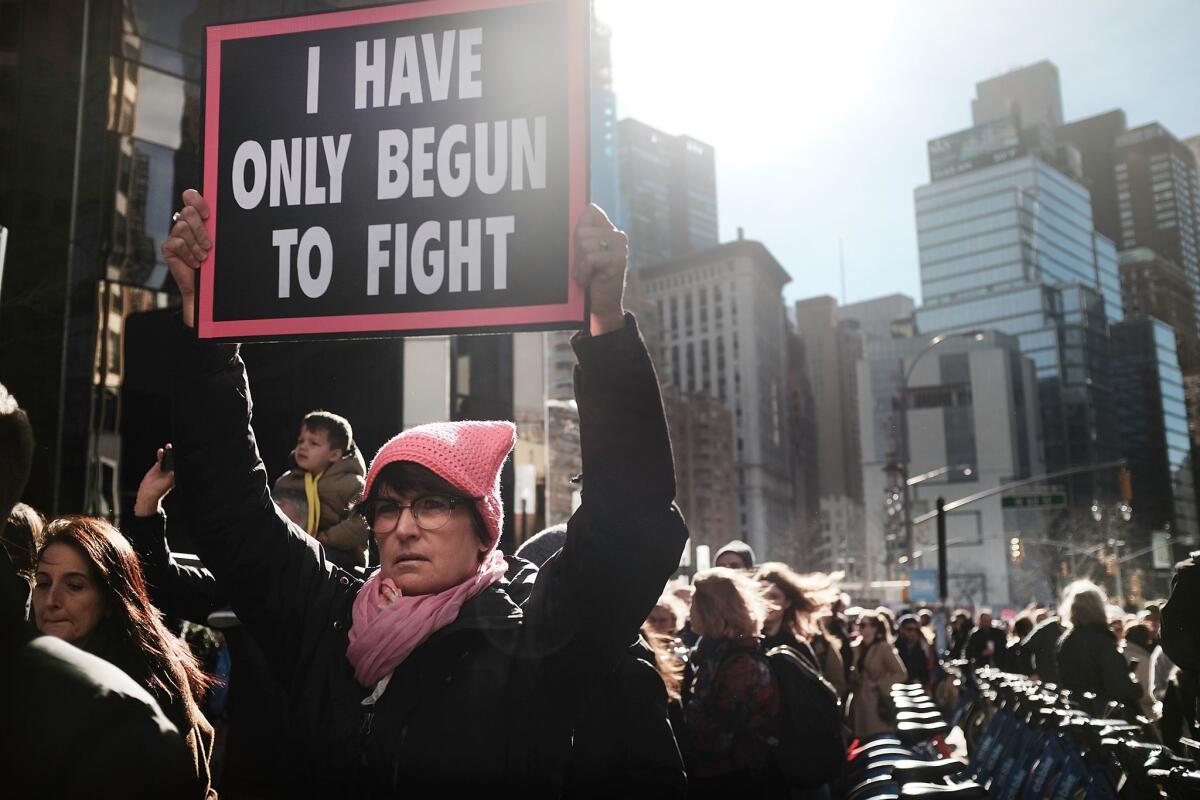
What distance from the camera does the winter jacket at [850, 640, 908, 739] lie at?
9555 mm

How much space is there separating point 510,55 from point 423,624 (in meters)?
1.49

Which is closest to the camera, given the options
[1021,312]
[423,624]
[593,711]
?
[423,624]

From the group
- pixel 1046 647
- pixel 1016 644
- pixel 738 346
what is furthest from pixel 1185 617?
pixel 738 346

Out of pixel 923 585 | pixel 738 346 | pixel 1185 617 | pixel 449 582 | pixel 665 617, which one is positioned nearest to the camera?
pixel 449 582

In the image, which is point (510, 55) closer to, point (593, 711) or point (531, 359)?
point (593, 711)

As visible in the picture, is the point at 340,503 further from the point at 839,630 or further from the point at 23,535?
the point at 839,630

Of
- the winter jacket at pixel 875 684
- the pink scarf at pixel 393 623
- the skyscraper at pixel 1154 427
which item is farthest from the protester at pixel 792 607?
the skyscraper at pixel 1154 427

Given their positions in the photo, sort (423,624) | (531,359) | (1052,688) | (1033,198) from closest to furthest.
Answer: (423,624) → (1052,688) → (531,359) → (1033,198)

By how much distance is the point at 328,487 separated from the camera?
13.1ft

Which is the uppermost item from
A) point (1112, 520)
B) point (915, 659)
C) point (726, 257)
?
point (726, 257)

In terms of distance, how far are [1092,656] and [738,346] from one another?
15782 cm

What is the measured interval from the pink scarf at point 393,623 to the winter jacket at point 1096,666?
267 inches

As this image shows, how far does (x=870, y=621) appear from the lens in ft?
33.9

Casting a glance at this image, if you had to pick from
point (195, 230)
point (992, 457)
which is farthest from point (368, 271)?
point (992, 457)
